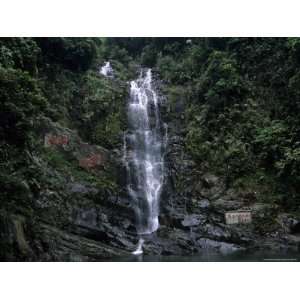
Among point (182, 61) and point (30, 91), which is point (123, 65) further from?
point (30, 91)

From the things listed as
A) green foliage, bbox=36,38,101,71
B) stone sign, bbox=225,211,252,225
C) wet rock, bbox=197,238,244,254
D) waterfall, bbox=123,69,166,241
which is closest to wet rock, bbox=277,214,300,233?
stone sign, bbox=225,211,252,225

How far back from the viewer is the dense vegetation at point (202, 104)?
408 inches

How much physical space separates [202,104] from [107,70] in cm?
401

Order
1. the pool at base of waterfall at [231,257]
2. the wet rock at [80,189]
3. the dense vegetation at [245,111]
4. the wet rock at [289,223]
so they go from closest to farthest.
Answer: the pool at base of waterfall at [231,257] → the wet rock at [289,223] → the wet rock at [80,189] → the dense vegetation at [245,111]

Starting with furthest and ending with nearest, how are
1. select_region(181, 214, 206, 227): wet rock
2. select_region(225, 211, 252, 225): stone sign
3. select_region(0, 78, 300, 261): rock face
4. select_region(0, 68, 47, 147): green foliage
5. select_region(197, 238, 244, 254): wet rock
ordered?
select_region(181, 214, 206, 227): wet rock → select_region(225, 211, 252, 225): stone sign → select_region(197, 238, 244, 254): wet rock → select_region(0, 78, 300, 261): rock face → select_region(0, 68, 47, 147): green foliage

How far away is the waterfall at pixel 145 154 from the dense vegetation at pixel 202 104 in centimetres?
43

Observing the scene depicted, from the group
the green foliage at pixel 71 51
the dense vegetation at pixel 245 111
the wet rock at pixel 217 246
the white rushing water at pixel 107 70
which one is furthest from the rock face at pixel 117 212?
the white rushing water at pixel 107 70

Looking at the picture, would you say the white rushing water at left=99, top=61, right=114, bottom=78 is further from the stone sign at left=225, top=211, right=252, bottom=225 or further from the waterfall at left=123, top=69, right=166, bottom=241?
the stone sign at left=225, top=211, right=252, bottom=225

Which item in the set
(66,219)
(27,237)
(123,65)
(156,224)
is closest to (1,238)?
(27,237)

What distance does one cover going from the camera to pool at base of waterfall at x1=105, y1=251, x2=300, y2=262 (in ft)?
27.3

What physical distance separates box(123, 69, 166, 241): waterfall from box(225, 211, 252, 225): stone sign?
1.92 m

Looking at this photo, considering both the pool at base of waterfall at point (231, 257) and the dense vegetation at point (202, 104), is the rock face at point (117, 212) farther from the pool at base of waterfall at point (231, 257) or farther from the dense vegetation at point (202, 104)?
the pool at base of waterfall at point (231, 257)

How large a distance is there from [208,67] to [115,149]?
14.9 ft

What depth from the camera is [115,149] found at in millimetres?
12914
